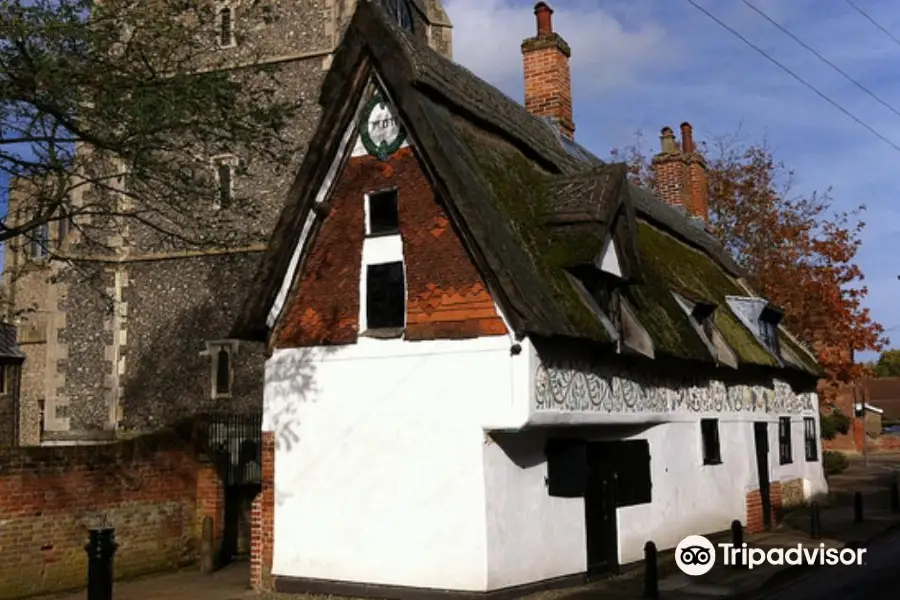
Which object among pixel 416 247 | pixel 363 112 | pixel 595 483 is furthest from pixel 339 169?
pixel 595 483

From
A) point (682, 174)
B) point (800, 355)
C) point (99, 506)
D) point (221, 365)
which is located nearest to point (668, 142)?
point (682, 174)

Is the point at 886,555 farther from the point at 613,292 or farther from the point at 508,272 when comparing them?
the point at 508,272

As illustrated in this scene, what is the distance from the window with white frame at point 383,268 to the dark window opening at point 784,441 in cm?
1257

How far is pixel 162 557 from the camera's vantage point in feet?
48.3

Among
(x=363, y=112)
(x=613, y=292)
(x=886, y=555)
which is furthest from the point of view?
(x=886, y=555)

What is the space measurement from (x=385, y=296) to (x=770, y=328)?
512 inches

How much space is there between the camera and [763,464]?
804 inches

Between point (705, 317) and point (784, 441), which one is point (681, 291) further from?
point (784, 441)

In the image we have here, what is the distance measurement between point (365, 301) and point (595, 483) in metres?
4.58

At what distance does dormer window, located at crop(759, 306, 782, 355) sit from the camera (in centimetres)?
2167

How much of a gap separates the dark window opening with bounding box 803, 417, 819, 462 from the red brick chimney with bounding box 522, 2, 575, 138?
32.1ft

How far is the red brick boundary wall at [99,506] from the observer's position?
12359 mm

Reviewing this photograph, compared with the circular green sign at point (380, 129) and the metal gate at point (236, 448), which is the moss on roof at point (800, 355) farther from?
the circular green sign at point (380, 129)

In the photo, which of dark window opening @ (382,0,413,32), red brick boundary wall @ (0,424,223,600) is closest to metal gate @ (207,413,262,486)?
red brick boundary wall @ (0,424,223,600)
